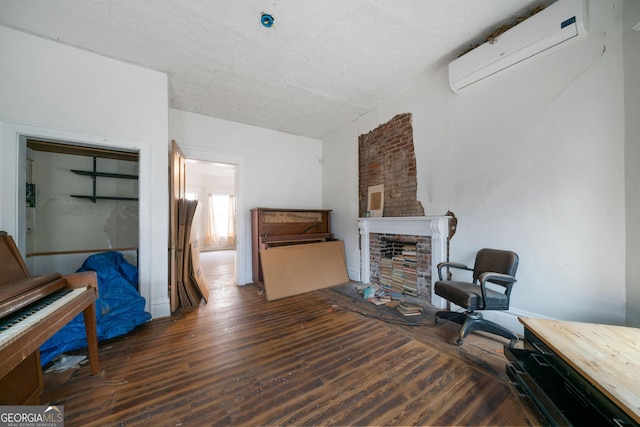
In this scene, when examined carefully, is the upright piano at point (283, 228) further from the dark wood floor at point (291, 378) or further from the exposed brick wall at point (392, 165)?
the dark wood floor at point (291, 378)

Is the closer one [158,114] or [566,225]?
[566,225]

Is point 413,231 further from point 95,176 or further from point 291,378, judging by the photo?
point 95,176

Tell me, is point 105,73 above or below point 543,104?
above

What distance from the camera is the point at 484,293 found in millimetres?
1824

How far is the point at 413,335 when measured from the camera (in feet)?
6.89

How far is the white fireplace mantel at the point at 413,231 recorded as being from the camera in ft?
8.69

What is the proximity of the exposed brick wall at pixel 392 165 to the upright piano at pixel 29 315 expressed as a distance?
3.34 meters

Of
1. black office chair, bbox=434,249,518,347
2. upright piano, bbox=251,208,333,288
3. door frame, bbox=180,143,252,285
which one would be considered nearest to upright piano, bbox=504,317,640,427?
black office chair, bbox=434,249,518,347

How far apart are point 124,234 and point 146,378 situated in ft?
7.65

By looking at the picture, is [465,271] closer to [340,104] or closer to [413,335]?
[413,335]

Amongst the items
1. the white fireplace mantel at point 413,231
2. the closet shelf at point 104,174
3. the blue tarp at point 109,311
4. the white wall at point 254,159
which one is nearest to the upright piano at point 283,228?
the white wall at point 254,159

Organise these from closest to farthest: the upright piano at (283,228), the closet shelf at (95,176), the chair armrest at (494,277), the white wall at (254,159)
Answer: the chair armrest at (494,277) → the closet shelf at (95,176) → the white wall at (254,159) → the upright piano at (283,228)

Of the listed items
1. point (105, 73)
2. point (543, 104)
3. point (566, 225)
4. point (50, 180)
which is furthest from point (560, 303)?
point (50, 180)

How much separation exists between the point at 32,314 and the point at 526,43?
12.9ft
